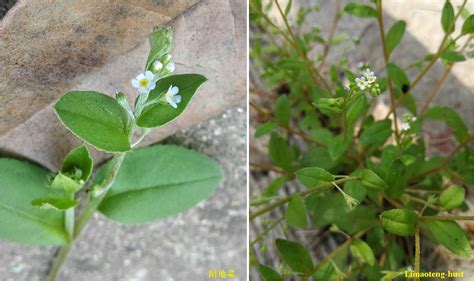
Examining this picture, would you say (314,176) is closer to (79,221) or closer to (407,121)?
(407,121)

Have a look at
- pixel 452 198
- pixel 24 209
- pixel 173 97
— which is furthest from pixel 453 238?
pixel 24 209

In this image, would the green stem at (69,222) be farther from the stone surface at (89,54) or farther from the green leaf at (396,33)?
the green leaf at (396,33)

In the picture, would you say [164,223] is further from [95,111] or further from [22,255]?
[95,111]

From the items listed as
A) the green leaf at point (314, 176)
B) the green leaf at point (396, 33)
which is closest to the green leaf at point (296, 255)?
the green leaf at point (314, 176)

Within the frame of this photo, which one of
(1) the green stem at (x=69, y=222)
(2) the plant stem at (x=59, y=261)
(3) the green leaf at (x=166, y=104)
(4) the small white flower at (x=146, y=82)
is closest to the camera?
(4) the small white flower at (x=146, y=82)

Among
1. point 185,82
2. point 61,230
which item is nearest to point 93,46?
point 185,82

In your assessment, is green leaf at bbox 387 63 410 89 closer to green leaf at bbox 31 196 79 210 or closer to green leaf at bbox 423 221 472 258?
green leaf at bbox 423 221 472 258

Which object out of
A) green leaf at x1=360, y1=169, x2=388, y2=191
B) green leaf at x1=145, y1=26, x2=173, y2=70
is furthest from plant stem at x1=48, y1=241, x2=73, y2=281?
green leaf at x1=360, y1=169, x2=388, y2=191
